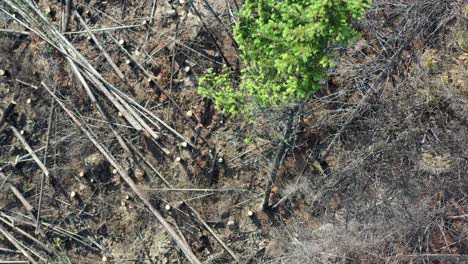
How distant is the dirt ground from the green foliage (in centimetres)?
199

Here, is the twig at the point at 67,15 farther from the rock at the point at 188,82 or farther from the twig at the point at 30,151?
the rock at the point at 188,82

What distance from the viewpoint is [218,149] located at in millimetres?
6973

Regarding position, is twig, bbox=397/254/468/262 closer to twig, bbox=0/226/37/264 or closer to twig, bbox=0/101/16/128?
twig, bbox=0/226/37/264

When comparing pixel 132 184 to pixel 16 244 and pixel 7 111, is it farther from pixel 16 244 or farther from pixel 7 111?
pixel 7 111

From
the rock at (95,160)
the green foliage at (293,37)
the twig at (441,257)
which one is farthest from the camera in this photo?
the rock at (95,160)

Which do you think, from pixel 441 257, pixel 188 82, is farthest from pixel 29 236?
pixel 441 257

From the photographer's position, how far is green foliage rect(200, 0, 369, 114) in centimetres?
383

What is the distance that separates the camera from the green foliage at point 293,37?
3828mm

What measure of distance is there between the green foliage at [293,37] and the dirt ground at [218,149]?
1.99 metres

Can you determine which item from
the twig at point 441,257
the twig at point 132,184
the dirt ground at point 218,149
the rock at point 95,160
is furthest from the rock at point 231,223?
the twig at point 441,257

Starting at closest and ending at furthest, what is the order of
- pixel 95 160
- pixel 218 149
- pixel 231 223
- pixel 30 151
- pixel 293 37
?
pixel 293 37, pixel 231 223, pixel 218 149, pixel 95 160, pixel 30 151

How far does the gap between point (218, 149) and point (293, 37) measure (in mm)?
3316

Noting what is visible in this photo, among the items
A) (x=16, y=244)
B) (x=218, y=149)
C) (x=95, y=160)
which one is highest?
(x=95, y=160)

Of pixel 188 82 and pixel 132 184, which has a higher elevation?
pixel 188 82
